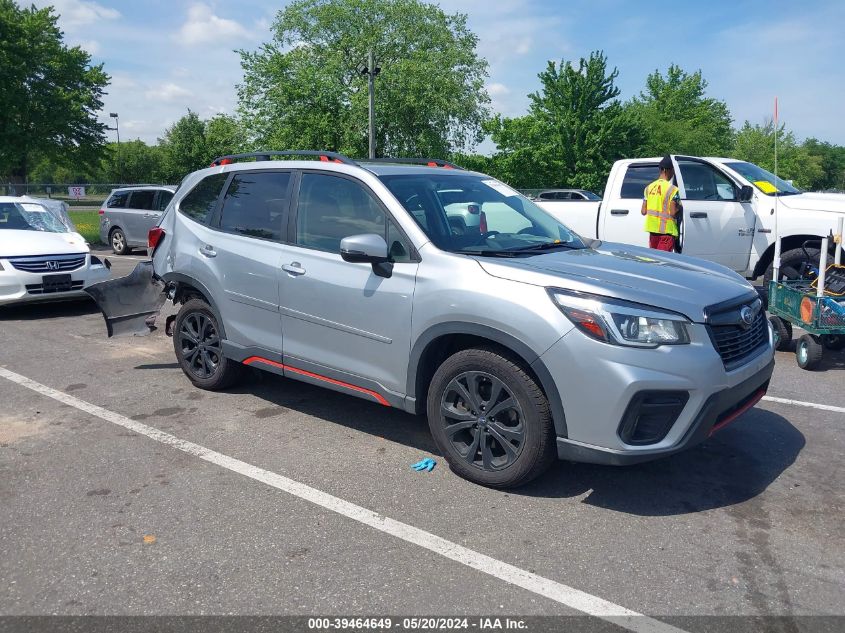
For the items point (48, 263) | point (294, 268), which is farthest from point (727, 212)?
point (48, 263)

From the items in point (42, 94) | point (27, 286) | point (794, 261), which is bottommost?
point (27, 286)

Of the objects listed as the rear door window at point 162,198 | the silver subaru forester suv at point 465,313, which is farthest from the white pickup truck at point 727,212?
the rear door window at point 162,198

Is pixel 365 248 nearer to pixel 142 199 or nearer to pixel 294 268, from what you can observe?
pixel 294 268

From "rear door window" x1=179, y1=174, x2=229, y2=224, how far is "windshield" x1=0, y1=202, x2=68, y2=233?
5173 mm

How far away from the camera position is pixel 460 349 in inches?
163

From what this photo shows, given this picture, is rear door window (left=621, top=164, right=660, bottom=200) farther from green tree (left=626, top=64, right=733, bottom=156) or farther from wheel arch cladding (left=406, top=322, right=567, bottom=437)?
green tree (left=626, top=64, right=733, bottom=156)

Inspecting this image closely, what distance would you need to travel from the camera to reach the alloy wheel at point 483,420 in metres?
3.82

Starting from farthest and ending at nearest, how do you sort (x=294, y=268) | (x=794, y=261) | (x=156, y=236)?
(x=794, y=261) < (x=156, y=236) < (x=294, y=268)

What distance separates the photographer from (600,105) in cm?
4984

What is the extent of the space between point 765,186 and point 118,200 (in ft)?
51.3

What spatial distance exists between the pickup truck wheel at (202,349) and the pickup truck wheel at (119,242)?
13695 mm

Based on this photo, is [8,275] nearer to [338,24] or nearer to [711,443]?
[711,443]

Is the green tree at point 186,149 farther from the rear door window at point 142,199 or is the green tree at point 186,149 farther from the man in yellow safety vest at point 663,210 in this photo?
the man in yellow safety vest at point 663,210

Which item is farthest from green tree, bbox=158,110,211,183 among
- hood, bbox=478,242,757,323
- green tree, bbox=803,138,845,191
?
green tree, bbox=803,138,845,191
